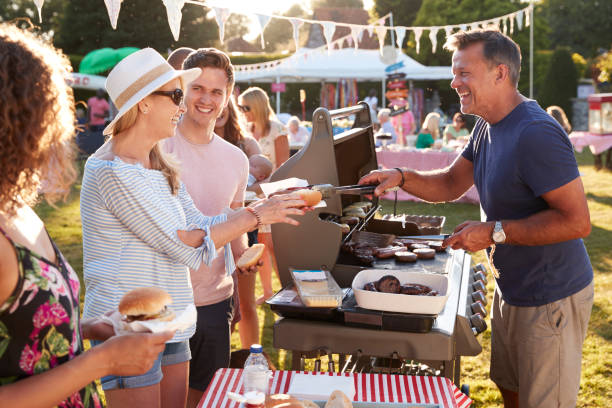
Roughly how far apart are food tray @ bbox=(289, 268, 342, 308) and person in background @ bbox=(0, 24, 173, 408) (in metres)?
1.01

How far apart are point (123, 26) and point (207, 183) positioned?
94.9 ft

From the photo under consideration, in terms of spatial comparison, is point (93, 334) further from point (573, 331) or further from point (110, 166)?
point (573, 331)

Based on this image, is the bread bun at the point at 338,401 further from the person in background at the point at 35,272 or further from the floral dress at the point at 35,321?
the floral dress at the point at 35,321

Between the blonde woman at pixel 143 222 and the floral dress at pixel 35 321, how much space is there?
A: 56 cm

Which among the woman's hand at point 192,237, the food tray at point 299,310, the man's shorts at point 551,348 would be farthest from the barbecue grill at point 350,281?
the woman's hand at point 192,237

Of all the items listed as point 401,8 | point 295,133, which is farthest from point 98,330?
point 401,8

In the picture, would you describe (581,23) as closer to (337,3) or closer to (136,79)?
(337,3)

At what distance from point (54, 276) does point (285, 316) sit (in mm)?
1232

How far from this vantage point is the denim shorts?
1866mm

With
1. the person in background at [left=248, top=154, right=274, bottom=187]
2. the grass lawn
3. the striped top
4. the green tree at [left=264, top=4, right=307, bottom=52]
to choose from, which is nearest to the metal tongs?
the striped top

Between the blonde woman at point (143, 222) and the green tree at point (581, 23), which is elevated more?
the green tree at point (581, 23)

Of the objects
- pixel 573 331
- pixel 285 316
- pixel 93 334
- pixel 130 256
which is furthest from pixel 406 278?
pixel 93 334

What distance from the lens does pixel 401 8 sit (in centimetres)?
3347

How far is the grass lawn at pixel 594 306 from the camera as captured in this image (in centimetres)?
385
